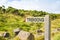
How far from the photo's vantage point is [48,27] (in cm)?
828

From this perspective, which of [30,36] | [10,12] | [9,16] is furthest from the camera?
[10,12]

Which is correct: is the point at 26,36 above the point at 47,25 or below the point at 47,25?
below

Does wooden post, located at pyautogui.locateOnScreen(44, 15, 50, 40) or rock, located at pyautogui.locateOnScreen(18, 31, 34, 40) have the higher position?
wooden post, located at pyautogui.locateOnScreen(44, 15, 50, 40)

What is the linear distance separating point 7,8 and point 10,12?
5.41 ft

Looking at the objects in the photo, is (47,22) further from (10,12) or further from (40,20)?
(10,12)

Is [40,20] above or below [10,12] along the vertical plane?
above

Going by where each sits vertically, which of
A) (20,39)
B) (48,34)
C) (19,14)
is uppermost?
(48,34)

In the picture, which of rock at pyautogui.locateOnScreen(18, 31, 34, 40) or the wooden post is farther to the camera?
rock at pyautogui.locateOnScreen(18, 31, 34, 40)

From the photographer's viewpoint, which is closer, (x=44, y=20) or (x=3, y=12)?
(x=44, y=20)

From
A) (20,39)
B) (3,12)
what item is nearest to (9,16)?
(3,12)

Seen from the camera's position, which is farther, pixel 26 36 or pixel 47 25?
pixel 26 36

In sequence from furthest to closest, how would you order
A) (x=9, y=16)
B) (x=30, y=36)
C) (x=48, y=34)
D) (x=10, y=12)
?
(x=10, y=12) < (x=9, y=16) < (x=30, y=36) < (x=48, y=34)

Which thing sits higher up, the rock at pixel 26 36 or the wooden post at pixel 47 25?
the wooden post at pixel 47 25

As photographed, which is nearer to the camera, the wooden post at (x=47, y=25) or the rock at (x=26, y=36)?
the wooden post at (x=47, y=25)
